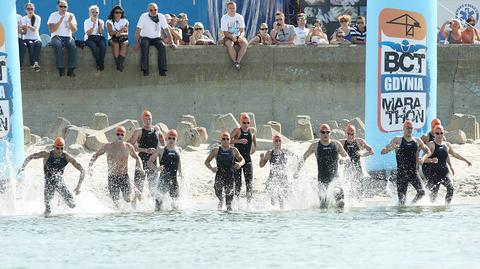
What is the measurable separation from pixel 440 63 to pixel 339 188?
18.5 ft

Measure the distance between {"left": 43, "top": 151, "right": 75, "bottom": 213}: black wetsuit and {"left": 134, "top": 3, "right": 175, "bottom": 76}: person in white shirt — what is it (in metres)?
4.65

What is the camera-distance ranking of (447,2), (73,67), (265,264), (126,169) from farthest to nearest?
(447,2), (73,67), (126,169), (265,264)

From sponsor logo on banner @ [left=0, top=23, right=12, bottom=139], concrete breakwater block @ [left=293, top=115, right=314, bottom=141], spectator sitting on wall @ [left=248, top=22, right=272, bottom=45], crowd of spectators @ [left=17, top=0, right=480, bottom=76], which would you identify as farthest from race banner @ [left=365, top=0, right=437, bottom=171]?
sponsor logo on banner @ [left=0, top=23, right=12, bottom=139]

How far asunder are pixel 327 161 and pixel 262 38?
5295 mm

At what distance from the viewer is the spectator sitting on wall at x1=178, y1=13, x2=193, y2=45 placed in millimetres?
31984

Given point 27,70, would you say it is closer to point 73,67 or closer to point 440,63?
point 73,67

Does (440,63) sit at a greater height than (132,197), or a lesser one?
greater

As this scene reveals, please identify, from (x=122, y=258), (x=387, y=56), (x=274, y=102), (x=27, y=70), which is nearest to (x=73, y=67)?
(x=27, y=70)

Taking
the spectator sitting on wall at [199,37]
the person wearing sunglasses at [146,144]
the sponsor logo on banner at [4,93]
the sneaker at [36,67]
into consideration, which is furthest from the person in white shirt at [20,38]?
the person wearing sunglasses at [146,144]

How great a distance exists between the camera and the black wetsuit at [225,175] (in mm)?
27078

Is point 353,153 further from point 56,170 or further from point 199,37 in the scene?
point 199,37

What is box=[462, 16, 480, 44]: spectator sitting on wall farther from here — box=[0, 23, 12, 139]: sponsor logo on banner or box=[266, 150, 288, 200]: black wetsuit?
box=[0, 23, 12, 139]: sponsor logo on banner

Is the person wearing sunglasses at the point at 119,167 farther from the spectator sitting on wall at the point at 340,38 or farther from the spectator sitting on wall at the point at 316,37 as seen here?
the spectator sitting on wall at the point at 340,38

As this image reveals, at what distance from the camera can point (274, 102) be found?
105 feet
